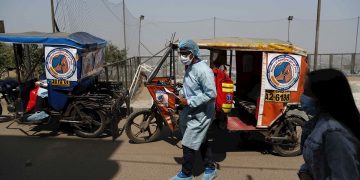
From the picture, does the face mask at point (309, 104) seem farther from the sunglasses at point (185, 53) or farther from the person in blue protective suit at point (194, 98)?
the sunglasses at point (185, 53)

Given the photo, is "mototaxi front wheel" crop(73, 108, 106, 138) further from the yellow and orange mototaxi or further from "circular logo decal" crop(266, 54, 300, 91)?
"circular logo decal" crop(266, 54, 300, 91)

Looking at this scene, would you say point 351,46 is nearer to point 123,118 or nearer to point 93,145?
point 123,118

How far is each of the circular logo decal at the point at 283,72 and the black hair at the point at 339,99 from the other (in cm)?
331

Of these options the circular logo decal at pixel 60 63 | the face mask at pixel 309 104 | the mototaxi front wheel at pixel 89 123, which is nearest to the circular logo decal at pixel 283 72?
the face mask at pixel 309 104

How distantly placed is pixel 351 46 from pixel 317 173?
79.5 ft

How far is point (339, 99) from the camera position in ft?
6.18

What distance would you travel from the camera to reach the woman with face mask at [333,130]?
1798 mm

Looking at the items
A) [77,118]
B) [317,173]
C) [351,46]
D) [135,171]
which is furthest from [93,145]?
[351,46]

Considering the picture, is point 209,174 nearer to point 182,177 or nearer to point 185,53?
point 182,177

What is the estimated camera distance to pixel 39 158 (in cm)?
559

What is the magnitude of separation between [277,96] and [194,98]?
1.78 meters

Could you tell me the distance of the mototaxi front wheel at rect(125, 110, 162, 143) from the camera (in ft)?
19.8

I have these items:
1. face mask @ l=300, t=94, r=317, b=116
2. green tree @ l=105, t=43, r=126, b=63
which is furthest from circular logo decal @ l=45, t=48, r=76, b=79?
green tree @ l=105, t=43, r=126, b=63

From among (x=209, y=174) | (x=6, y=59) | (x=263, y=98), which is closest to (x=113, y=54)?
(x=6, y=59)
